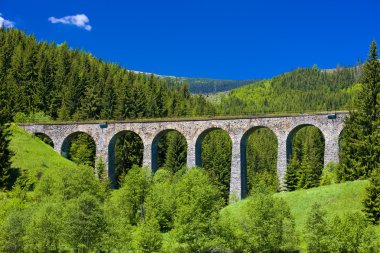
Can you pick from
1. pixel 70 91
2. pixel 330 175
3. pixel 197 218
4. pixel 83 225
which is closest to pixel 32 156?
pixel 83 225

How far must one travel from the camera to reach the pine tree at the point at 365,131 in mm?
49469

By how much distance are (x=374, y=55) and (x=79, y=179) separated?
36403 millimetres

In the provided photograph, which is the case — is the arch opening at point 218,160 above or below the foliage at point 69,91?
below

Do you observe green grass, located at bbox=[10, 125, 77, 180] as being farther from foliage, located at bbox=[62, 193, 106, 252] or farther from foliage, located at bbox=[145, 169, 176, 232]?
foliage, located at bbox=[62, 193, 106, 252]

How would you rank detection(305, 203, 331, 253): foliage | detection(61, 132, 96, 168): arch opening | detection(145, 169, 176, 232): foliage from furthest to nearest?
detection(61, 132, 96, 168): arch opening
detection(145, 169, 176, 232): foliage
detection(305, 203, 331, 253): foliage

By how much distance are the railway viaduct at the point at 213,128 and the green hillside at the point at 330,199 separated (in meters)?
14.6

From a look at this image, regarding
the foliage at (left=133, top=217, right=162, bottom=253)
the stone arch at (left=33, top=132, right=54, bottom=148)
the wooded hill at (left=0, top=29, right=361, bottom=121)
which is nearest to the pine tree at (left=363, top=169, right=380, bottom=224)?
the foliage at (left=133, top=217, right=162, bottom=253)

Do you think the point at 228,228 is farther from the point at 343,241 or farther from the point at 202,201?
the point at 343,241

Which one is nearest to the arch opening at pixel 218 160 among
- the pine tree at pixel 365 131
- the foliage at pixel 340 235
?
the pine tree at pixel 365 131

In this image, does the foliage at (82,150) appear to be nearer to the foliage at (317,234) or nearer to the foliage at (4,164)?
the foliage at (4,164)

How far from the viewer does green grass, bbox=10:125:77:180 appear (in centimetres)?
6431

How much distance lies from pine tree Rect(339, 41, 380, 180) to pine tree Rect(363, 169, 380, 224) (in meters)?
10.0

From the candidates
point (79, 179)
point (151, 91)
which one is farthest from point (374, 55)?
point (151, 91)

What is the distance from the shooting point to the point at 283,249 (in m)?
36.7
